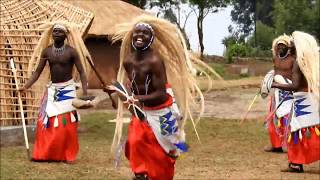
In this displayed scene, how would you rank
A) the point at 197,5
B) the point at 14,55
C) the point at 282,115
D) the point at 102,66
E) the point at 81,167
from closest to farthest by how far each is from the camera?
1. the point at 81,167
2. the point at 282,115
3. the point at 14,55
4. the point at 102,66
5. the point at 197,5

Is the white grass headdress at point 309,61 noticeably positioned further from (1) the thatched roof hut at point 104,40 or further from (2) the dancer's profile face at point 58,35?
(1) the thatched roof hut at point 104,40

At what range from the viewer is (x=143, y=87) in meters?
5.42

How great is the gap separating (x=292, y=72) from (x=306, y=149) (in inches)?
33.9

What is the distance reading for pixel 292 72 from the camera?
7.21 m

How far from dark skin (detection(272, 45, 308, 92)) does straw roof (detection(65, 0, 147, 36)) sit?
12135 mm

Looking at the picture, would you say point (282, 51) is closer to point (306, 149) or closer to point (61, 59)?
point (306, 149)

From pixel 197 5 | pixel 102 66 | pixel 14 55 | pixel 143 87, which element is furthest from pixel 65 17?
pixel 197 5

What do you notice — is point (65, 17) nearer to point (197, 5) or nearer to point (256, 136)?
point (256, 136)

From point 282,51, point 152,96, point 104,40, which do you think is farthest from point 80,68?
point 104,40

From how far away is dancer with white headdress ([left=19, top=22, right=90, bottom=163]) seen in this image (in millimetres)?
7977

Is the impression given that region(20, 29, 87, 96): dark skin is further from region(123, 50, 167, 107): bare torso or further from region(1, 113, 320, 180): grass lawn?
region(123, 50, 167, 107): bare torso

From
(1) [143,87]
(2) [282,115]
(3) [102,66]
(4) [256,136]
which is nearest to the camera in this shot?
(1) [143,87]

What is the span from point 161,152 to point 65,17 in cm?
508

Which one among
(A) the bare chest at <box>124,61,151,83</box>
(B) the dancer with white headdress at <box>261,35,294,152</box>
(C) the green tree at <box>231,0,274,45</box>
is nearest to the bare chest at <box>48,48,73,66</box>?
(B) the dancer with white headdress at <box>261,35,294,152</box>
